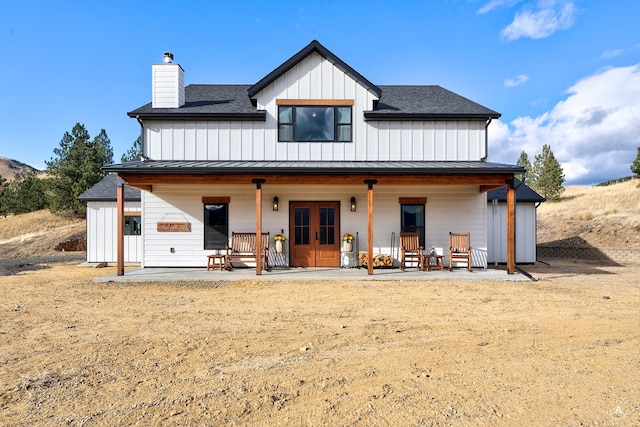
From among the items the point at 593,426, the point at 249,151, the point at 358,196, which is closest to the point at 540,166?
the point at 358,196

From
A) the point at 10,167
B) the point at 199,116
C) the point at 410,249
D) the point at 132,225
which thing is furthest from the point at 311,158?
the point at 10,167

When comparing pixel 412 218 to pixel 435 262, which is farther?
pixel 412 218

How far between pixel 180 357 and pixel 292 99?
29.9 feet

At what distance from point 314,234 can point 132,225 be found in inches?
274

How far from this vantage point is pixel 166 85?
11711mm

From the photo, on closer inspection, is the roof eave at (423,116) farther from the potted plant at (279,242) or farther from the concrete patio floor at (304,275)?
the concrete patio floor at (304,275)

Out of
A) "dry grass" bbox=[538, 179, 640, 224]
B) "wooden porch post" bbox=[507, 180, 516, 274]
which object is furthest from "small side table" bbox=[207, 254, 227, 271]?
"dry grass" bbox=[538, 179, 640, 224]

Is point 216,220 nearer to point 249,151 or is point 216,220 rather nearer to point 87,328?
point 249,151

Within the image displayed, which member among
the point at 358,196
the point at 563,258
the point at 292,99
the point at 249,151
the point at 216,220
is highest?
the point at 292,99

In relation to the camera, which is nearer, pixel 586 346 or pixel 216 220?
pixel 586 346

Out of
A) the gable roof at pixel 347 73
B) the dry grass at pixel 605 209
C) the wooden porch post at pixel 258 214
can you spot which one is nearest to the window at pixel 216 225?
the wooden porch post at pixel 258 214

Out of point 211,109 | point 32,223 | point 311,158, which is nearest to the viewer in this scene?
point 311,158

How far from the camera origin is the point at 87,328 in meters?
5.14

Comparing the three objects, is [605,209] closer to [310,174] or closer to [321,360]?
[310,174]
